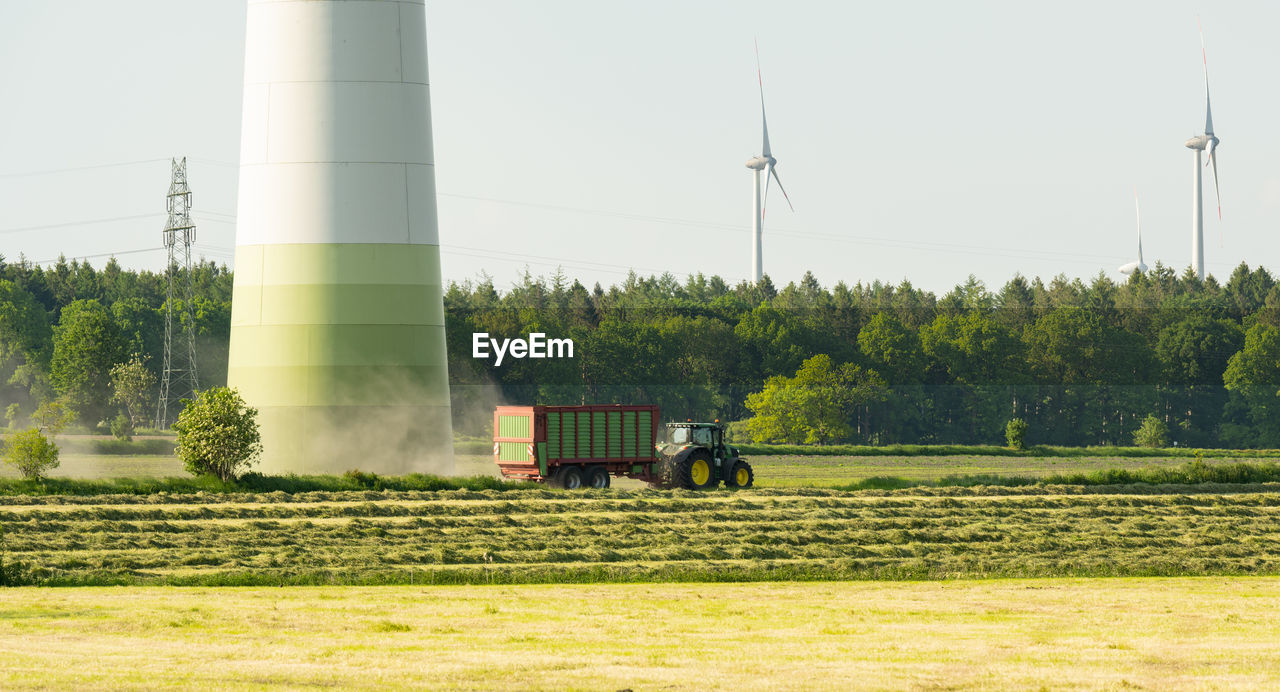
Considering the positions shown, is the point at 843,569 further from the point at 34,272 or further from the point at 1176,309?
the point at 34,272


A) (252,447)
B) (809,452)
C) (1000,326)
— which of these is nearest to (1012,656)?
(252,447)

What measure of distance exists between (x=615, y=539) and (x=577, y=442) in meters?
13.2

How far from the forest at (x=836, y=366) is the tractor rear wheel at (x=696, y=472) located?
5410 centimetres

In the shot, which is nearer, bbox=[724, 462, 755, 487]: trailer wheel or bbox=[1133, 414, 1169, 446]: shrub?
bbox=[724, 462, 755, 487]: trailer wheel

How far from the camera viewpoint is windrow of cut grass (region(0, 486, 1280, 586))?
112 feet

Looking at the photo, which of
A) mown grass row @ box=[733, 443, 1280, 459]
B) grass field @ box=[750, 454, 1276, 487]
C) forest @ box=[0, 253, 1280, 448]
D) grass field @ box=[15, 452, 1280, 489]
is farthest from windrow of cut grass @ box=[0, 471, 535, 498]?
forest @ box=[0, 253, 1280, 448]

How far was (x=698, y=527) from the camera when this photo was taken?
41.3 meters

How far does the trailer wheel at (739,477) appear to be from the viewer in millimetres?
53438

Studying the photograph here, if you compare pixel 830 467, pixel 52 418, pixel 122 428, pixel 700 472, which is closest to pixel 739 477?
pixel 700 472

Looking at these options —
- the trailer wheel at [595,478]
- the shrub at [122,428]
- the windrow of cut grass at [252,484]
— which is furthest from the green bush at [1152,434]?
the windrow of cut grass at [252,484]

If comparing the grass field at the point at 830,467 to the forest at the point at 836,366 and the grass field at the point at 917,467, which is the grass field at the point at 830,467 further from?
the forest at the point at 836,366

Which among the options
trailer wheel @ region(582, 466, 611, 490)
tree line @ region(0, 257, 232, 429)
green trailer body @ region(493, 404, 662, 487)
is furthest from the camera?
tree line @ region(0, 257, 232, 429)

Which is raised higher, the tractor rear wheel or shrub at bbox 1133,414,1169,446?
shrub at bbox 1133,414,1169,446

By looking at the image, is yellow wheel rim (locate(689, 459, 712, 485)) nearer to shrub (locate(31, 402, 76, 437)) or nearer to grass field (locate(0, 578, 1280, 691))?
grass field (locate(0, 578, 1280, 691))
